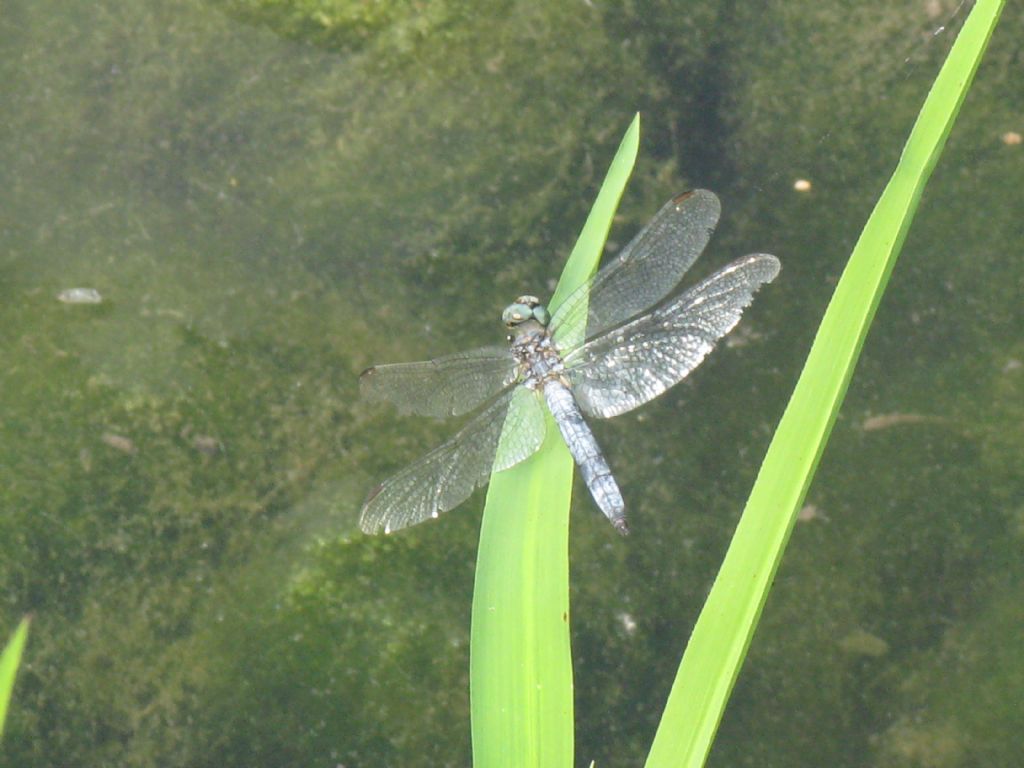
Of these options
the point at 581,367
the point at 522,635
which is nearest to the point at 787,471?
the point at 522,635

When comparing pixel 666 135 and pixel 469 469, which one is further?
pixel 666 135

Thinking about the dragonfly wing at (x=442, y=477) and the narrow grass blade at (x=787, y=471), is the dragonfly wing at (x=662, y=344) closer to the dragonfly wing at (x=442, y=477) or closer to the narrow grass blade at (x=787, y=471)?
the dragonfly wing at (x=442, y=477)

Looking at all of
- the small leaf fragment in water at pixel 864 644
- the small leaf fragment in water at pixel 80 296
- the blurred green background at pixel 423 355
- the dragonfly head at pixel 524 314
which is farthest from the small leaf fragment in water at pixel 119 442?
the small leaf fragment in water at pixel 864 644

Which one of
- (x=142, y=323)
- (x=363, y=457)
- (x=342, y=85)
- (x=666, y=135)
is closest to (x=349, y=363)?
(x=363, y=457)

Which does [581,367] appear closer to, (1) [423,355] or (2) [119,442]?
(1) [423,355]

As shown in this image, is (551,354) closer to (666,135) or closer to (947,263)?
(666,135)

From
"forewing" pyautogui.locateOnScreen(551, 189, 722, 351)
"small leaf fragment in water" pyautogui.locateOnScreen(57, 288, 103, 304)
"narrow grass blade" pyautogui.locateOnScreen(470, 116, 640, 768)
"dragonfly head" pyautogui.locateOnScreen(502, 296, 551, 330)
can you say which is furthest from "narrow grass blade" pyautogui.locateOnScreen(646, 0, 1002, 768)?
"small leaf fragment in water" pyautogui.locateOnScreen(57, 288, 103, 304)
